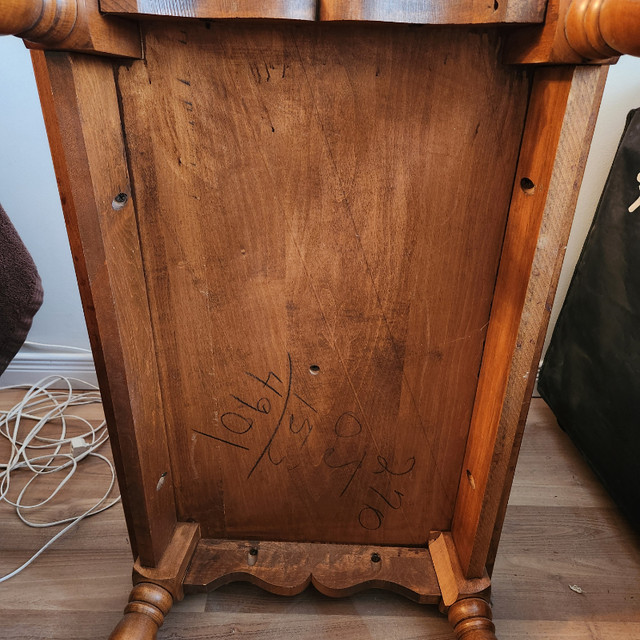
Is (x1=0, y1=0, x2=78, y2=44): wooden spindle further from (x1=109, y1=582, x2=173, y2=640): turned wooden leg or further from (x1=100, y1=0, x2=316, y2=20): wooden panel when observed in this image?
(x1=109, y1=582, x2=173, y2=640): turned wooden leg

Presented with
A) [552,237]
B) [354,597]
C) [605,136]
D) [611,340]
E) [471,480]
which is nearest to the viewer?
[552,237]

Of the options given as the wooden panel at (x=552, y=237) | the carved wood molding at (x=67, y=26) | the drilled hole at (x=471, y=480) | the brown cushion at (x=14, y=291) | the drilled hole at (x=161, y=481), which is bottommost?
the drilled hole at (x=161, y=481)

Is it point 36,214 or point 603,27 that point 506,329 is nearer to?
point 603,27

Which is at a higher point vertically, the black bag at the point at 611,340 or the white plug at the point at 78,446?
the black bag at the point at 611,340

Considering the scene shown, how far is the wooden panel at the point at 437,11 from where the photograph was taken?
0.52 metres

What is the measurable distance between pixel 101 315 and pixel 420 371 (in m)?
0.40

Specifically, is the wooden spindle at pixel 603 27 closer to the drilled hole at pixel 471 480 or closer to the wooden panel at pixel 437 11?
the wooden panel at pixel 437 11

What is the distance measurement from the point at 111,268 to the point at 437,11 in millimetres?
424

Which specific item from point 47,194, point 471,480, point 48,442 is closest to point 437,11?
point 471,480

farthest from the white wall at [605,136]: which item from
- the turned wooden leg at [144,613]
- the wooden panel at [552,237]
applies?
the turned wooden leg at [144,613]

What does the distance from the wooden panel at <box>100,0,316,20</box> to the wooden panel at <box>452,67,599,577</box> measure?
248mm

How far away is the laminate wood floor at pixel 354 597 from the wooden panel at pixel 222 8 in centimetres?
82

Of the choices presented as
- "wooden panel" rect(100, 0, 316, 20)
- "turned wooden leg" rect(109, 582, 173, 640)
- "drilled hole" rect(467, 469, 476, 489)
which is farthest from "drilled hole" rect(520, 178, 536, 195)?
"turned wooden leg" rect(109, 582, 173, 640)

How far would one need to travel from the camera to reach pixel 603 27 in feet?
1.52
